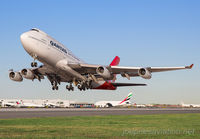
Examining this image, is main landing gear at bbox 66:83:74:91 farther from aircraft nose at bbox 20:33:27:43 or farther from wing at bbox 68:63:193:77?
aircraft nose at bbox 20:33:27:43

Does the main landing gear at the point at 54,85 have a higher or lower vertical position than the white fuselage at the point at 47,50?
lower

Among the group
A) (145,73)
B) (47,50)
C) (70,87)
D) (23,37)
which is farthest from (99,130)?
(70,87)

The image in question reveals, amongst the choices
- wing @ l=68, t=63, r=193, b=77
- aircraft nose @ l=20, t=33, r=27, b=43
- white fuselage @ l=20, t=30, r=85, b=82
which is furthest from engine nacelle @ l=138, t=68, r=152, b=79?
aircraft nose @ l=20, t=33, r=27, b=43

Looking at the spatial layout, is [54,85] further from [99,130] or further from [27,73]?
[99,130]

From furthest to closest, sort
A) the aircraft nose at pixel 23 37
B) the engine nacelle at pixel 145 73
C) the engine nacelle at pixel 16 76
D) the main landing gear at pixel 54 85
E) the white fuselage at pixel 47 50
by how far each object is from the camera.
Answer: the main landing gear at pixel 54 85 → the engine nacelle at pixel 16 76 → the engine nacelle at pixel 145 73 → the white fuselage at pixel 47 50 → the aircraft nose at pixel 23 37

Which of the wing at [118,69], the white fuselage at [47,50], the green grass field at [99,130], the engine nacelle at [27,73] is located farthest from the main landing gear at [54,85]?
the green grass field at [99,130]

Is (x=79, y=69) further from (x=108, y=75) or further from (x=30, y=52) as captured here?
(x=30, y=52)

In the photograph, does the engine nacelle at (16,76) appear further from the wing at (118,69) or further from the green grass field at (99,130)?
the green grass field at (99,130)

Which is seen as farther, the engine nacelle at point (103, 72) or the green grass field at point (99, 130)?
the engine nacelle at point (103, 72)

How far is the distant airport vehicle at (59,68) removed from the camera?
37.9 metres

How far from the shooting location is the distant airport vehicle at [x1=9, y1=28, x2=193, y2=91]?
124 feet

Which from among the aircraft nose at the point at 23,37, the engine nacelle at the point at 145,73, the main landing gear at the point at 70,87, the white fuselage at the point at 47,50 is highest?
the aircraft nose at the point at 23,37

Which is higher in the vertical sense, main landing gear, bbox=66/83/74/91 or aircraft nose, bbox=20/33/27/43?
aircraft nose, bbox=20/33/27/43

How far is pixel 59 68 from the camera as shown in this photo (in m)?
41.5
